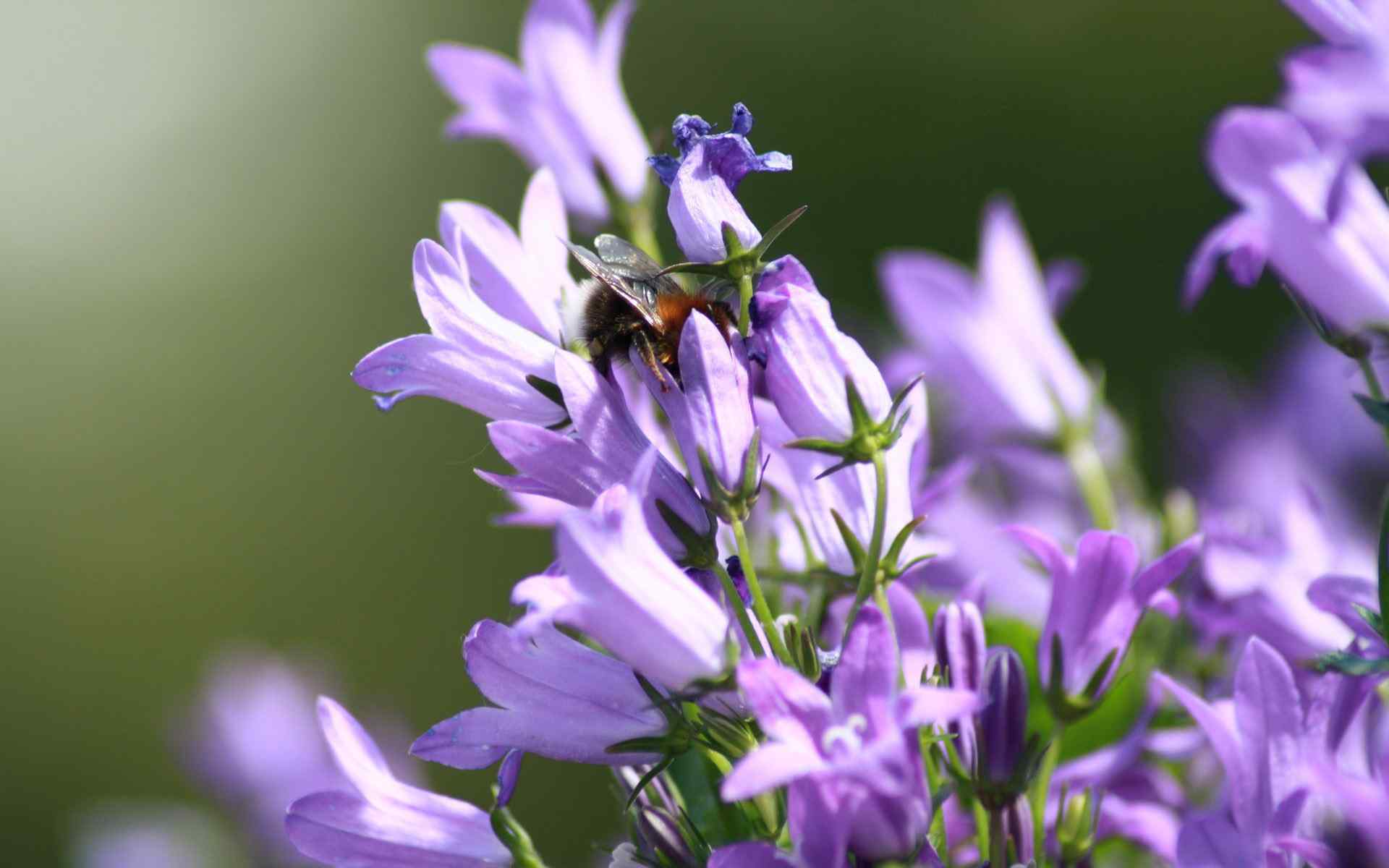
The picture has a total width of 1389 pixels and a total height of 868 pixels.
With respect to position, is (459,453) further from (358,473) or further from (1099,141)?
(1099,141)

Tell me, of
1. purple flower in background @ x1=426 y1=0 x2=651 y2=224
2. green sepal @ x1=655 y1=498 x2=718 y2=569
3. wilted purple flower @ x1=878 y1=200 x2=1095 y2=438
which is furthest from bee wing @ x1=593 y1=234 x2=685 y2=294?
wilted purple flower @ x1=878 y1=200 x2=1095 y2=438

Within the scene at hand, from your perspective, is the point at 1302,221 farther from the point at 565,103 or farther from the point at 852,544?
the point at 565,103

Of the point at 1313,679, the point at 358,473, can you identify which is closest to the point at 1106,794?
the point at 1313,679

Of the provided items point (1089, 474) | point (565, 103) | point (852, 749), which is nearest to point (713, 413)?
point (852, 749)

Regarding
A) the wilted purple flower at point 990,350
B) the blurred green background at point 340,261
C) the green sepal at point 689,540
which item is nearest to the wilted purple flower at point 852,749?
the green sepal at point 689,540

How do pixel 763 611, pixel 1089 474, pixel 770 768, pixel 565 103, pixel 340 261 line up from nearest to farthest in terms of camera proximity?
pixel 770 768, pixel 763 611, pixel 565 103, pixel 1089 474, pixel 340 261

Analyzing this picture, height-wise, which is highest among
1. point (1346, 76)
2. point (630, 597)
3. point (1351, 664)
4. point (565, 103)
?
point (565, 103)
